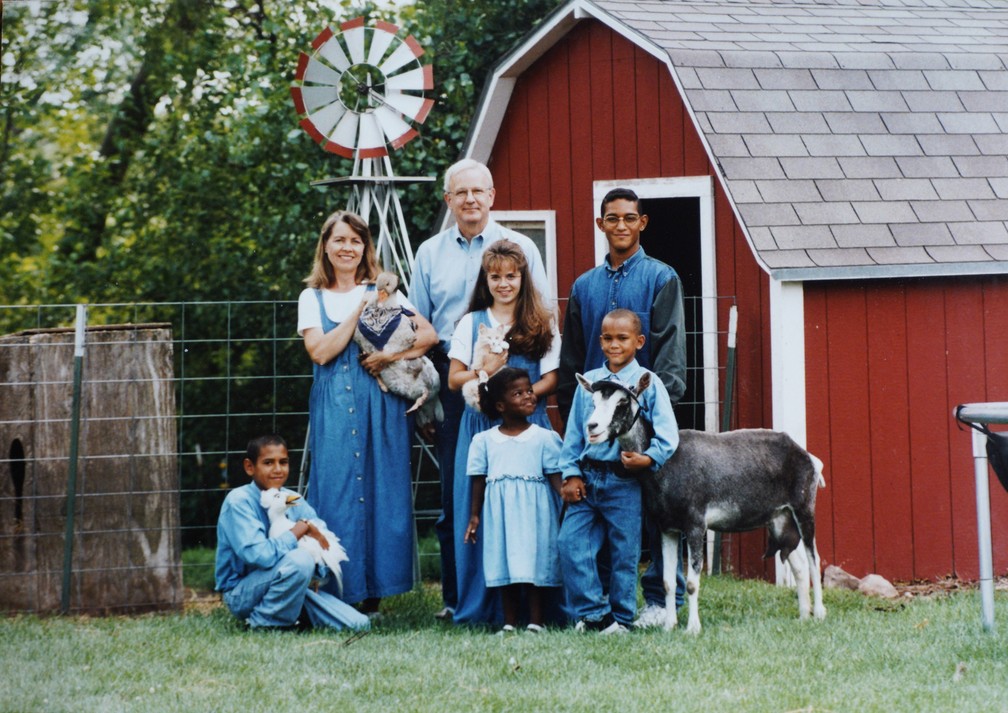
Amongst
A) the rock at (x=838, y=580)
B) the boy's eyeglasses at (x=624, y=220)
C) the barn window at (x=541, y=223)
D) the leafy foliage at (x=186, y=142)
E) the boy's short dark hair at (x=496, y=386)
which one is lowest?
the rock at (x=838, y=580)

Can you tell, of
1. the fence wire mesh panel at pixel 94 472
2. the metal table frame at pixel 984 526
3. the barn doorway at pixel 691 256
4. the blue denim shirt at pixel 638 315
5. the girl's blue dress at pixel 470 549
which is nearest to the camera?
the metal table frame at pixel 984 526

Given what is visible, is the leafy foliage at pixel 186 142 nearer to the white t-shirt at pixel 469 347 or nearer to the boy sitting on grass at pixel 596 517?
the white t-shirt at pixel 469 347

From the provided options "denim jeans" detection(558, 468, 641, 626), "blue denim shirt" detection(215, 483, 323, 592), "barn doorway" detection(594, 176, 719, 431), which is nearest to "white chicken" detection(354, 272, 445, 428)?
"blue denim shirt" detection(215, 483, 323, 592)

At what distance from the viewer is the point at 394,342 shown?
6.82 m

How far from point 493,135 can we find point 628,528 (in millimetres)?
4517

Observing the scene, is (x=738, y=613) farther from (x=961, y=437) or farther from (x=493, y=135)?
(x=493, y=135)

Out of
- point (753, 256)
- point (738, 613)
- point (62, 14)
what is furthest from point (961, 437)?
point (62, 14)

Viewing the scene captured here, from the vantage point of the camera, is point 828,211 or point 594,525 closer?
point 594,525

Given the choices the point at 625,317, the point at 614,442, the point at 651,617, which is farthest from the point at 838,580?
the point at 625,317

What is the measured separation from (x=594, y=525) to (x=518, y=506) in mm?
367

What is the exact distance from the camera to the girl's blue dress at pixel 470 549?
22.0 ft

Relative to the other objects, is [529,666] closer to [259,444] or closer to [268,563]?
[268,563]

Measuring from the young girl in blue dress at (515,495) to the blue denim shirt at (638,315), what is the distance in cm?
29

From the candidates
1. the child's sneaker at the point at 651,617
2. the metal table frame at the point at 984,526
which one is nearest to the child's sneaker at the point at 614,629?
the child's sneaker at the point at 651,617
